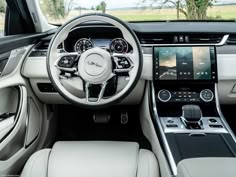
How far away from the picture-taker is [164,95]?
2.67m

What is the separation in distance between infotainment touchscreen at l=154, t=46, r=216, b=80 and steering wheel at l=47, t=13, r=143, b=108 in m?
0.36

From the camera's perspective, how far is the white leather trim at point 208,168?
1.22 metres

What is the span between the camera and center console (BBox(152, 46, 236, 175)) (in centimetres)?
238

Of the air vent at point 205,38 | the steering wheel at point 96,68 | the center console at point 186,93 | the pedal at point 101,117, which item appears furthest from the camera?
the pedal at point 101,117

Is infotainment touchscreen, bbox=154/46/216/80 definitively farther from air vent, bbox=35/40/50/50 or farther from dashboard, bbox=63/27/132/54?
air vent, bbox=35/40/50/50

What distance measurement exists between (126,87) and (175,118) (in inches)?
17.6

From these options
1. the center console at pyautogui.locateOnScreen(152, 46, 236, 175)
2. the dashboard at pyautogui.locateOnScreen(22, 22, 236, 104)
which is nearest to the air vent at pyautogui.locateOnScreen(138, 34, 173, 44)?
the dashboard at pyautogui.locateOnScreen(22, 22, 236, 104)

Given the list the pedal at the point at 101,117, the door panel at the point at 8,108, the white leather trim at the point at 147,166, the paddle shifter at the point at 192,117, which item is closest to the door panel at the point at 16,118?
the door panel at the point at 8,108

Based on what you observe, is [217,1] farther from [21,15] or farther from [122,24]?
[21,15]

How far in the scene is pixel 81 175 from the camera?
189cm

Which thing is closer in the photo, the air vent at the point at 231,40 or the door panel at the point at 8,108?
the door panel at the point at 8,108

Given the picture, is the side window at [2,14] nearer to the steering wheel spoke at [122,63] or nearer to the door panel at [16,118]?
the door panel at [16,118]

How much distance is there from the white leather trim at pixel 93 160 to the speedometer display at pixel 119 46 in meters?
0.57

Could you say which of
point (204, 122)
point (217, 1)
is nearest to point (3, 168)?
point (204, 122)
